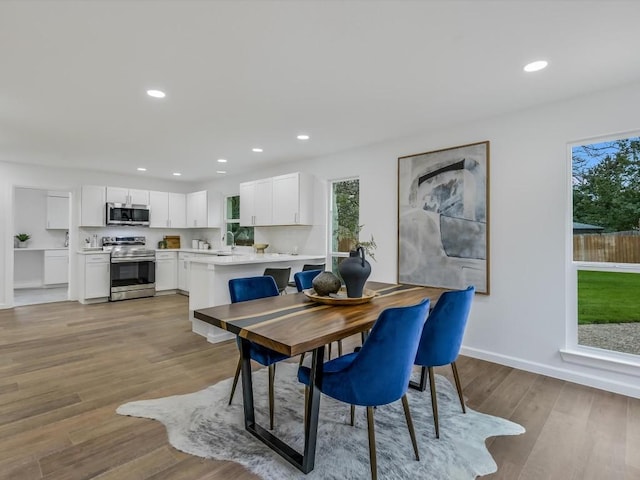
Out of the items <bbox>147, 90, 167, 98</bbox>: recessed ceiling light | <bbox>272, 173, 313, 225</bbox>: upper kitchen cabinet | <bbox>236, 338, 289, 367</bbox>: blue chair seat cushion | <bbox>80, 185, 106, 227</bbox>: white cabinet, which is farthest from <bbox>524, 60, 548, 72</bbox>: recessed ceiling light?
<bbox>80, 185, 106, 227</bbox>: white cabinet

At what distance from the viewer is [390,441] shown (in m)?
2.10

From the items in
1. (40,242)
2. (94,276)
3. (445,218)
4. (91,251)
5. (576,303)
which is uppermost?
(445,218)

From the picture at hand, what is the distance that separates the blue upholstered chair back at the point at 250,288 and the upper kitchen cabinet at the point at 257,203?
2773 millimetres

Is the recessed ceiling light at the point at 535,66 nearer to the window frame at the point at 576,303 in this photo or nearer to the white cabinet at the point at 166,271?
the window frame at the point at 576,303

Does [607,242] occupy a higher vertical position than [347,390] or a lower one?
higher

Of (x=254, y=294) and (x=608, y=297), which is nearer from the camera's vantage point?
(x=254, y=294)

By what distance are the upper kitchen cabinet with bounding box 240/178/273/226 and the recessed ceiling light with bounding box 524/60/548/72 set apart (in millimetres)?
3868

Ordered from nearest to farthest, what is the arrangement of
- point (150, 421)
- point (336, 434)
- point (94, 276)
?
point (336, 434) < point (150, 421) < point (94, 276)

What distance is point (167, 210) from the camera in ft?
24.3

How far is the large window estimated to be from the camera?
2.87m

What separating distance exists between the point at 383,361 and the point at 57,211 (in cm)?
875

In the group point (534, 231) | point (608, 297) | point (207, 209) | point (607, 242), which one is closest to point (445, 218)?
point (534, 231)

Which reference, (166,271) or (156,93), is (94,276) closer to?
(166,271)

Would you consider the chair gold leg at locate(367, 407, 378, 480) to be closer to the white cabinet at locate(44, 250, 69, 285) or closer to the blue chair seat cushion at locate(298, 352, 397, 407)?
the blue chair seat cushion at locate(298, 352, 397, 407)
